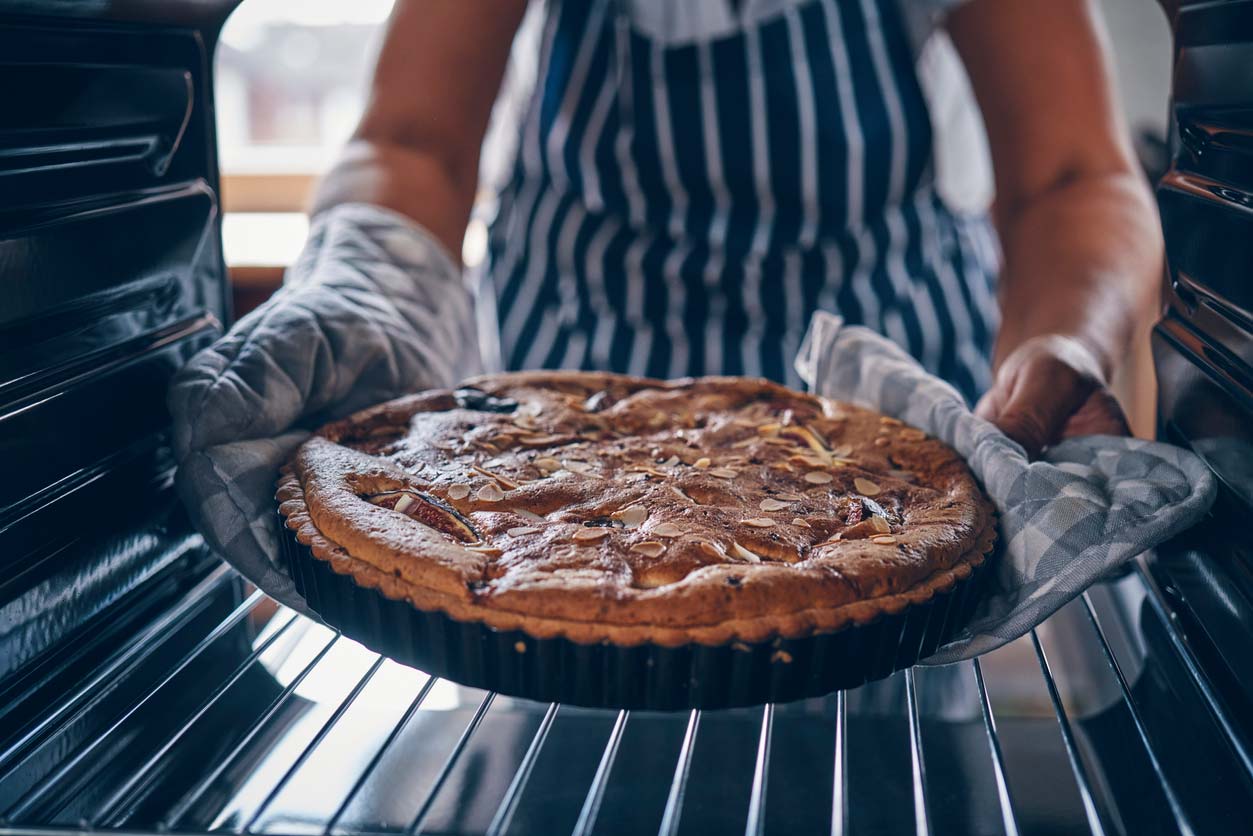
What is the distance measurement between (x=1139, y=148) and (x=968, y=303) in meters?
0.89

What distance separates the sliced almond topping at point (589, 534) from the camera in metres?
0.73

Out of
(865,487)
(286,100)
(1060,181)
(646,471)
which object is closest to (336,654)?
(646,471)

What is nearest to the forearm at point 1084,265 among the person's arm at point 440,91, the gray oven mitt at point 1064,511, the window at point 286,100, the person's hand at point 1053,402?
the person's hand at point 1053,402

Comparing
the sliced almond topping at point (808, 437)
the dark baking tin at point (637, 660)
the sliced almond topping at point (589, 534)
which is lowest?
the dark baking tin at point (637, 660)

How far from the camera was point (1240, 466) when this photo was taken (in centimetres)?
70

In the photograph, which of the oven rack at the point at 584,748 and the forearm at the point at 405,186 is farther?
the forearm at the point at 405,186

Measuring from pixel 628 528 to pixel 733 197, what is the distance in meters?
0.87

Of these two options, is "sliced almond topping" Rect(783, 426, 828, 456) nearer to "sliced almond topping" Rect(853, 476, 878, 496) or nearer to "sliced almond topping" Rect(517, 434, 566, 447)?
"sliced almond topping" Rect(853, 476, 878, 496)

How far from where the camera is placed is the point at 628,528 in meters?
0.75

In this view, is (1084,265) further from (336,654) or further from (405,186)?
(336,654)

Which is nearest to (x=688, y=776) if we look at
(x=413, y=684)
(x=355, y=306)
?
(x=413, y=684)

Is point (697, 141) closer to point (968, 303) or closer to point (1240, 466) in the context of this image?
point (968, 303)

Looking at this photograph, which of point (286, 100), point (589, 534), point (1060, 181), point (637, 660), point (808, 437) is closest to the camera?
point (637, 660)

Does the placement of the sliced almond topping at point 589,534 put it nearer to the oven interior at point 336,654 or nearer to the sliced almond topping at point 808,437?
the oven interior at point 336,654
